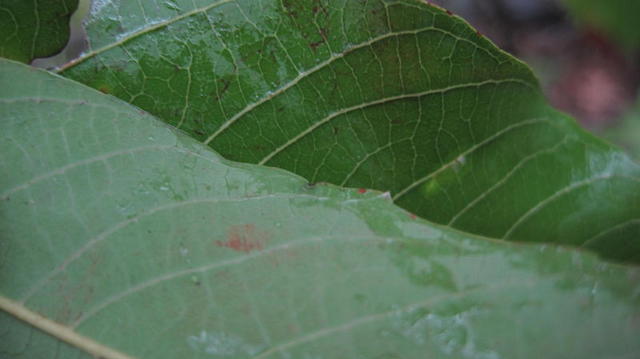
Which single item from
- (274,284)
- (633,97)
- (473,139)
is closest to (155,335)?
(274,284)

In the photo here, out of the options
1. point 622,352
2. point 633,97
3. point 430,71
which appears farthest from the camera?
point 633,97

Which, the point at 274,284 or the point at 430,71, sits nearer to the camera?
the point at 274,284

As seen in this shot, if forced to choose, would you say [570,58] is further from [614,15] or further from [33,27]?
[33,27]

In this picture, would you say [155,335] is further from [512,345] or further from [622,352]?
[622,352]

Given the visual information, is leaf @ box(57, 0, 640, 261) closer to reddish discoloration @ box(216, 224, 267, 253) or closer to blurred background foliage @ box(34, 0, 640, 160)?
reddish discoloration @ box(216, 224, 267, 253)

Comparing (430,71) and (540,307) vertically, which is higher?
(430,71)

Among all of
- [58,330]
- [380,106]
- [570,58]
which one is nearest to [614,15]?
[570,58]

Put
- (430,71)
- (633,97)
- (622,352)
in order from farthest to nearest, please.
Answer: (633,97)
(430,71)
(622,352)

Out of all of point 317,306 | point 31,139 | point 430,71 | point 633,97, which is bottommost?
point 633,97
